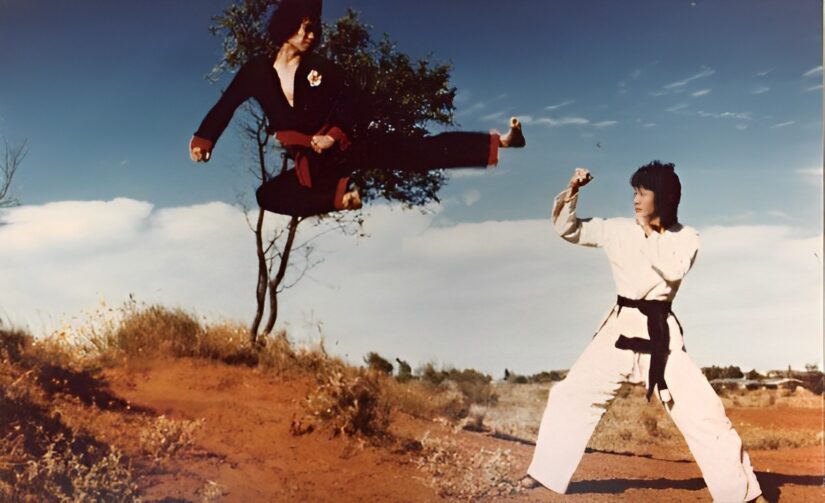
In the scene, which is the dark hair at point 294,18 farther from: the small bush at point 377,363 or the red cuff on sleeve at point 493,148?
the small bush at point 377,363

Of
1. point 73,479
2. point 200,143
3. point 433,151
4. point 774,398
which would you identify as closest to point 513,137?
point 433,151

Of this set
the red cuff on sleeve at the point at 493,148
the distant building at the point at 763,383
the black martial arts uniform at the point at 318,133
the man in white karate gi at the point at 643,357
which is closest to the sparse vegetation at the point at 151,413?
the man in white karate gi at the point at 643,357

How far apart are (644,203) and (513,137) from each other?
94 cm

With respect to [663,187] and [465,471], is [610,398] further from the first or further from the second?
[663,187]

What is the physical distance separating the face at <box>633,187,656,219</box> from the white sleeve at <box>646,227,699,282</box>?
0.37ft

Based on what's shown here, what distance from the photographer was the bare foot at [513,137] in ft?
10.4

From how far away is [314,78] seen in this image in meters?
3.40

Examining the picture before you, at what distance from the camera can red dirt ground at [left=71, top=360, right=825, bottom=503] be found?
11.7ft

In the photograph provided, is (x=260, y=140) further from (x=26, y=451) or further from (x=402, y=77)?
(x=26, y=451)

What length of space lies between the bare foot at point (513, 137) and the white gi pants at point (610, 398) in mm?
1045

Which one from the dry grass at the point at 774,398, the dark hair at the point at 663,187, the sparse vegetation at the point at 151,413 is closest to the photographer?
the sparse vegetation at the point at 151,413

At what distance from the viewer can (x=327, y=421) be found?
3.88 metres

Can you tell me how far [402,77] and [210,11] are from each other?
1008mm

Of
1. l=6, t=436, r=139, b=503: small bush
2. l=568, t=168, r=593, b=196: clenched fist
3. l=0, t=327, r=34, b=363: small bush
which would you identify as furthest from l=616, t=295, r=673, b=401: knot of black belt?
l=0, t=327, r=34, b=363: small bush
